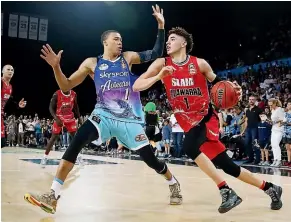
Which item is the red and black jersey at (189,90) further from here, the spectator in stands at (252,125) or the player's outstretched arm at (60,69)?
the spectator in stands at (252,125)

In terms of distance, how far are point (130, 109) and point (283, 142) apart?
6.29m

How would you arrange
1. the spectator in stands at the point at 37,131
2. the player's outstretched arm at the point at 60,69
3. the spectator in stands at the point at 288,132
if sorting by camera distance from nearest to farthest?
1. the player's outstretched arm at the point at 60,69
2. the spectator in stands at the point at 288,132
3. the spectator in stands at the point at 37,131

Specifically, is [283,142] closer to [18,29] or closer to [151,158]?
[151,158]

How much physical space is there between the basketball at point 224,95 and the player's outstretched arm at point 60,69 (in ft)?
4.16

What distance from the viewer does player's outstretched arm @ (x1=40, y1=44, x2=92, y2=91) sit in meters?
3.73

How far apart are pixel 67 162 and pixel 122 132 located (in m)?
0.63

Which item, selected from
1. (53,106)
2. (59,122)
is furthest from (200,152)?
(53,106)

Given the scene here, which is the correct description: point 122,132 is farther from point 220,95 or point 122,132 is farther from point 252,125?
point 252,125

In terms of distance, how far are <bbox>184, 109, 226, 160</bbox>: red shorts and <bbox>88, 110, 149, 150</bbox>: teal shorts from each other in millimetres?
471

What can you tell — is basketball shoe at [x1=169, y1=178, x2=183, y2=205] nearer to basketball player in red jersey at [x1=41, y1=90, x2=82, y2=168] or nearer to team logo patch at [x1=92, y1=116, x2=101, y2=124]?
team logo patch at [x1=92, y1=116, x2=101, y2=124]

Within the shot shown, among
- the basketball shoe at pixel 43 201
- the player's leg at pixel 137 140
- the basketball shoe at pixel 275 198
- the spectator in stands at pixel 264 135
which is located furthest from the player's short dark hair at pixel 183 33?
the spectator in stands at pixel 264 135

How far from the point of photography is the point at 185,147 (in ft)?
13.0

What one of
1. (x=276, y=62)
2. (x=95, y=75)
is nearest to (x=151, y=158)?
(x=95, y=75)

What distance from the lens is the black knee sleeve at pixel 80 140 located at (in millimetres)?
3766
